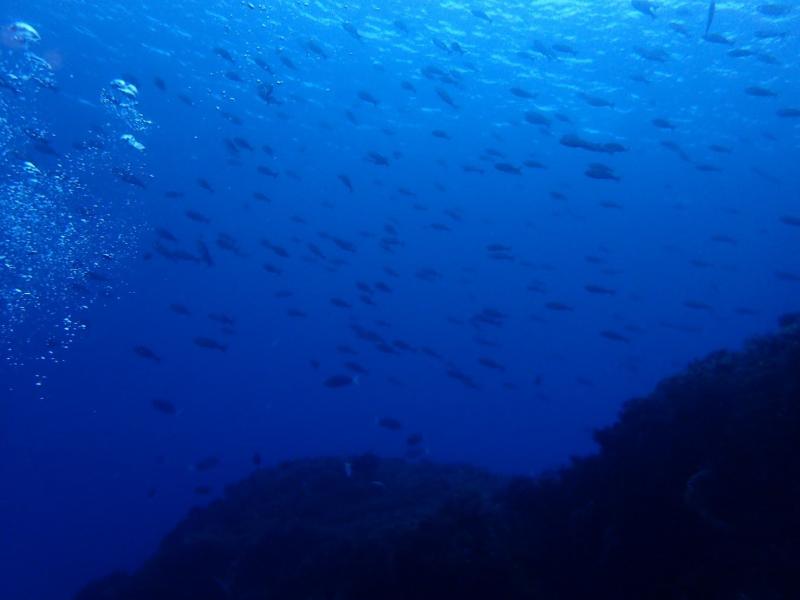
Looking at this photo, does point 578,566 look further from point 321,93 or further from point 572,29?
point 321,93

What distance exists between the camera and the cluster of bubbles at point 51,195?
116 ft

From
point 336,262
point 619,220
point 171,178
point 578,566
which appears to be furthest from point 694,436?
point 171,178

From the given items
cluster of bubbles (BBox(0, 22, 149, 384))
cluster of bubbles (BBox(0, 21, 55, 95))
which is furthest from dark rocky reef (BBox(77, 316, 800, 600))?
cluster of bubbles (BBox(0, 21, 55, 95))

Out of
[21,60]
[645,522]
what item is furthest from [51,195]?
[645,522]

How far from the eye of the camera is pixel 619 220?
43156 millimetres

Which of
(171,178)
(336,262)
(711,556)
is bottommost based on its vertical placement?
(711,556)

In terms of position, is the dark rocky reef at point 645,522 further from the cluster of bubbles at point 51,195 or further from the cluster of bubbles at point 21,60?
the cluster of bubbles at point 21,60

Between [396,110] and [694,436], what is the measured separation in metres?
31.5

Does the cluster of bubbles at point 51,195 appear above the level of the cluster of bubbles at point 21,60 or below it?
below

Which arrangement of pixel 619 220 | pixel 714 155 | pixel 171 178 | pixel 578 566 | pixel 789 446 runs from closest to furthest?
pixel 789 446 → pixel 578 566 → pixel 714 155 → pixel 619 220 → pixel 171 178

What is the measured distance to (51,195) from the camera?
1745 inches

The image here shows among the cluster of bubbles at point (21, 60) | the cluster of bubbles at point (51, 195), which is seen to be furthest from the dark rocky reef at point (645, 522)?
the cluster of bubbles at point (21, 60)

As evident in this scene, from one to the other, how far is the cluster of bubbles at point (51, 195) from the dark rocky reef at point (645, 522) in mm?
24532

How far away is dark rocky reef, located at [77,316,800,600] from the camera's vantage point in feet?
17.0
